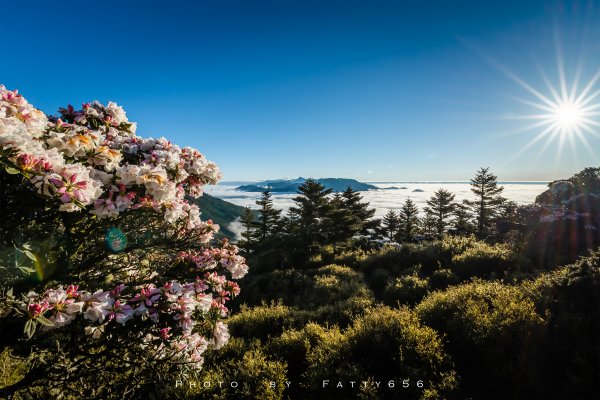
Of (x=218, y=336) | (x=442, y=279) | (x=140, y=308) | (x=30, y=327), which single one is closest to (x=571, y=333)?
(x=442, y=279)

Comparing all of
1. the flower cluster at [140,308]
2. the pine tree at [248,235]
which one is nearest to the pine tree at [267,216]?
the pine tree at [248,235]

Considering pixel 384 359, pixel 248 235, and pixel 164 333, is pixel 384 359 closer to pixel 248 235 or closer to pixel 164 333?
pixel 164 333

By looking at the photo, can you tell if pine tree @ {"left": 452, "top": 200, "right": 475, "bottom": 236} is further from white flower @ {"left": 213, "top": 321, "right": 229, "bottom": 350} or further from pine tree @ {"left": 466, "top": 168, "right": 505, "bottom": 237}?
white flower @ {"left": 213, "top": 321, "right": 229, "bottom": 350}

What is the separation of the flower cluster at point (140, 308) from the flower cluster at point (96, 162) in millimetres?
878

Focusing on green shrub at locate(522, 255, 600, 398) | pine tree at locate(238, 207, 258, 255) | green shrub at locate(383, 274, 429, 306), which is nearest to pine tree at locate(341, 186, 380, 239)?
pine tree at locate(238, 207, 258, 255)

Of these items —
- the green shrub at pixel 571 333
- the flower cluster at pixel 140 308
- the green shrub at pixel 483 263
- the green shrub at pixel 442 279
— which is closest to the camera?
the flower cluster at pixel 140 308

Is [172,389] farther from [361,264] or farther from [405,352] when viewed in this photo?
[361,264]

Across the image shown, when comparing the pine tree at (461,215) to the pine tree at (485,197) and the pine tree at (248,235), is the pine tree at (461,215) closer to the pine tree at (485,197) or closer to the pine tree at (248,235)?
the pine tree at (485,197)

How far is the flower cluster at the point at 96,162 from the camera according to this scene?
2.55 m

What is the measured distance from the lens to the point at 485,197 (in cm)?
5128

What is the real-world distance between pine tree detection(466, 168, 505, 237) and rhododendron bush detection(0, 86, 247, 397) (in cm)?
5654

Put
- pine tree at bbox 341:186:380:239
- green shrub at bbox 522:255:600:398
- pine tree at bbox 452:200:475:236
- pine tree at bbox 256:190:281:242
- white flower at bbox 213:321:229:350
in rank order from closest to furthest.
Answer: white flower at bbox 213:321:229:350 < green shrub at bbox 522:255:600:398 < pine tree at bbox 256:190:281:242 < pine tree at bbox 341:186:380:239 < pine tree at bbox 452:200:475:236

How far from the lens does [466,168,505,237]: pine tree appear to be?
50.8m

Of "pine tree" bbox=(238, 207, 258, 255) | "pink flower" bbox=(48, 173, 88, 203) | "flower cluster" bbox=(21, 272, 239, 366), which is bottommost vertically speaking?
"pine tree" bbox=(238, 207, 258, 255)
